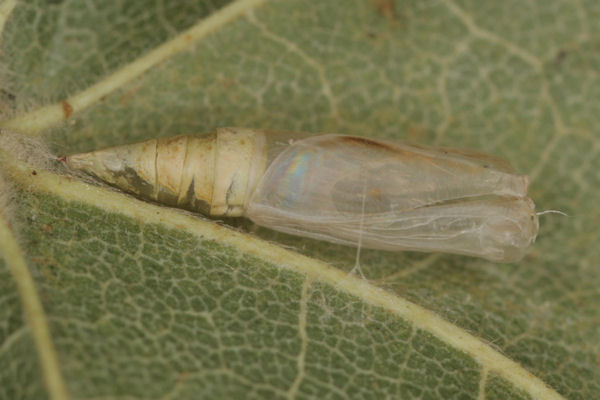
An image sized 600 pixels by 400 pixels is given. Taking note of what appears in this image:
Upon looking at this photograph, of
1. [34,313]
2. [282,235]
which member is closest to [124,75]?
[282,235]

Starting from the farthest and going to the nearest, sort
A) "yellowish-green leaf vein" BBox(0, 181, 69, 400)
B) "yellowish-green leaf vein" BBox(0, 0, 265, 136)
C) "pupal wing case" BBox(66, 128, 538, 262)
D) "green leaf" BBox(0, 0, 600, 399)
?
"yellowish-green leaf vein" BBox(0, 0, 265, 136)
"pupal wing case" BBox(66, 128, 538, 262)
"green leaf" BBox(0, 0, 600, 399)
"yellowish-green leaf vein" BBox(0, 181, 69, 400)

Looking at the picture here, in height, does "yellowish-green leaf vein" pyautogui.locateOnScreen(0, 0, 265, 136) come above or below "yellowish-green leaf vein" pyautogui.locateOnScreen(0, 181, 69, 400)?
above

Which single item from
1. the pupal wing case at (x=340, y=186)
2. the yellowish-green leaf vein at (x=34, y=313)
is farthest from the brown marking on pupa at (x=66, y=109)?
the yellowish-green leaf vein at (x=34, y=313)

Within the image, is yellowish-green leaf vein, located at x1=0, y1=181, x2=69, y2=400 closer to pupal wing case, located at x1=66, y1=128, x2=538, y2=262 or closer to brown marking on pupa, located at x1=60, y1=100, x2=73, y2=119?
pupal wing case, located at x1=66, y1=128, x2=538, y2=262

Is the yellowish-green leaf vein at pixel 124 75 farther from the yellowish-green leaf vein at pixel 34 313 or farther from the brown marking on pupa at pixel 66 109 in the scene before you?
the yellowish-green leaf vein at pixel 34 313

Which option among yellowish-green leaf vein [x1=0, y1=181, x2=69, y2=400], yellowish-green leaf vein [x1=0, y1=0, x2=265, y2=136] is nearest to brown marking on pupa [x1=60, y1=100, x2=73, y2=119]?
yellowish-green leaf vein [x1=0, y1=0, x2=265, y2=136]

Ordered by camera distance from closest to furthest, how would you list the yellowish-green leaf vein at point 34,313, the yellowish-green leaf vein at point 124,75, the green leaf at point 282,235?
the yellowish-green leaf vein at point 34,313 < the green leaf at point 282,235 < the yellowish-green leaf vein at point 124,75

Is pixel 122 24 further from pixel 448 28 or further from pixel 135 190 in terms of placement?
pixel 448 28
